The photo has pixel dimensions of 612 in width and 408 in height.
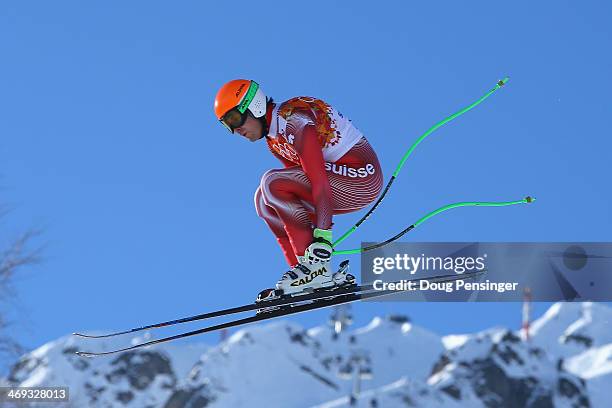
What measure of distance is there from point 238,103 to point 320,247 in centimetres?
136

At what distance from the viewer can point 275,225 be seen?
11719 mm

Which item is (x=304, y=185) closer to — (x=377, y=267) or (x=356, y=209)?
(x=356, y=209)

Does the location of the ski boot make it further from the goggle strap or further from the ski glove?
the goggle strap

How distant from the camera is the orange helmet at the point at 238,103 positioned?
432 inches

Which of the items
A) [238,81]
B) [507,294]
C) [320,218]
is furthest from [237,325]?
[507,294]

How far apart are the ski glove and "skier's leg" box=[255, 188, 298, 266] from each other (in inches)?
21.8

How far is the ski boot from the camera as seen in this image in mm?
11234

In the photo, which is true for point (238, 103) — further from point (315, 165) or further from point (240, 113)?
point (315, 165)

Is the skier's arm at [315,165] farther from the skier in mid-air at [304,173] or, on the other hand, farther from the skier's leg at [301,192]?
the skier's leg at [301,192]

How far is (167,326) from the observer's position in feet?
39.5

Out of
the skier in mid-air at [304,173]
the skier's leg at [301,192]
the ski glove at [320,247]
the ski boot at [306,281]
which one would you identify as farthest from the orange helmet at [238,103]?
the ski boot at [306,281]

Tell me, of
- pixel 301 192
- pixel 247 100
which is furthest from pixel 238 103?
pixel 301 192

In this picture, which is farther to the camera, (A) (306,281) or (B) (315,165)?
(A) (306,281)

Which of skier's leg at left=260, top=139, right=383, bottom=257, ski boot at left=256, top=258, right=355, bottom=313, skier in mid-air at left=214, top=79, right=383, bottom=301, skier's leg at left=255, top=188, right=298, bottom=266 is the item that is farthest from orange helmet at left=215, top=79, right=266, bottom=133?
ski boot at left=256, top=258, right=355, bottom=313
